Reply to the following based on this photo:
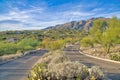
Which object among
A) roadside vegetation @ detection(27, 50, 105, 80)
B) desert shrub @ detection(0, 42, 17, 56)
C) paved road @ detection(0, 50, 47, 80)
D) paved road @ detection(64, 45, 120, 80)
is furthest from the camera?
desert shrub @ detection(0, 42, 17, 56)

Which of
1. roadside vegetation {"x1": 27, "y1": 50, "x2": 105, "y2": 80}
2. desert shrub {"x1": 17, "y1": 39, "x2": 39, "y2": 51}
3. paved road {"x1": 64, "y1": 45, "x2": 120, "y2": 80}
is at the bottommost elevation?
desert shrub {"x1": 17, "y1": 39, "x2": 39, "y2": 51}

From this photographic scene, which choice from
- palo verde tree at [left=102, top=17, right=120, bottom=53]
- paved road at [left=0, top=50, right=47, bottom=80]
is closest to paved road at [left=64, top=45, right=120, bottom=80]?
paved road at [left=0, top=50, right=47, bottom=80]

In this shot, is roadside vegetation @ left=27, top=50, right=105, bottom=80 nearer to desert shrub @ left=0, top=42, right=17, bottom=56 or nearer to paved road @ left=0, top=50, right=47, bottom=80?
paved road @ left=0, top=50, right=47, bottom=80

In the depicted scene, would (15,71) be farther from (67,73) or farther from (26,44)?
(26,44)

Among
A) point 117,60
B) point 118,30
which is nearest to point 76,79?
point 117,60

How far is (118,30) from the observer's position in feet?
160

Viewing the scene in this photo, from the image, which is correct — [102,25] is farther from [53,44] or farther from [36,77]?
[36,77]

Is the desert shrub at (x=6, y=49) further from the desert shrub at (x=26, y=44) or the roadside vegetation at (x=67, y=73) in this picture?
the roadside vegetation at (x=67, y=73)

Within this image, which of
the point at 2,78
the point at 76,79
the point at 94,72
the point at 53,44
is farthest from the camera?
the point at 53,44

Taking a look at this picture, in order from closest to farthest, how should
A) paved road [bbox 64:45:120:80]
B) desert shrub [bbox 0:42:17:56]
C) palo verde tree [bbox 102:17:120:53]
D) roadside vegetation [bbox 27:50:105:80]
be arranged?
roadside vegetation [bbox 27:50:105:80] < paved road [bbox 64:45:120:80] < palo verde tree [bbox 102:17:120:53] < desert shrub [bbox 0:42:17:56]

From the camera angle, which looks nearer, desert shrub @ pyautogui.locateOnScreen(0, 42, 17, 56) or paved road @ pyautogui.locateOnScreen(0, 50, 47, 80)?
paved road @ pyautogui.locateOnScreen(0, 50, 47, 80)

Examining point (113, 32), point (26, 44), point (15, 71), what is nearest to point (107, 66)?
point (15, 71)

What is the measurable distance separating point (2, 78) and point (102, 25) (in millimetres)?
49592

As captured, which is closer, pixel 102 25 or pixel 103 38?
pixel 103 38
